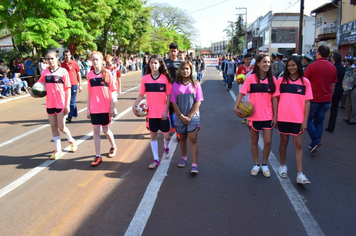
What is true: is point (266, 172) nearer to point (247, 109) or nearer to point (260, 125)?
point (260, 125)

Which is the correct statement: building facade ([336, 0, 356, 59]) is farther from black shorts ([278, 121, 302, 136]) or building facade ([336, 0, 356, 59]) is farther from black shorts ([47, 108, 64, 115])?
black shorts ([47, 108, 64, 115])

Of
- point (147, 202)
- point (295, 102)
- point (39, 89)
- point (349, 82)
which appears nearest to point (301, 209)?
point (295, 102)

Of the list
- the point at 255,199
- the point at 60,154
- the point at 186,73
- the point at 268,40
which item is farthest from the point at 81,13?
the point at 268,40

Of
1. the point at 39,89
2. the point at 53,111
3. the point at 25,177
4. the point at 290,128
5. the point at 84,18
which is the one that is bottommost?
the point at 25,177

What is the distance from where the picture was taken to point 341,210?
11.6 feet

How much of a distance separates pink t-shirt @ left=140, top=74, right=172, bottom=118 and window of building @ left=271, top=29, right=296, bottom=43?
54049mm

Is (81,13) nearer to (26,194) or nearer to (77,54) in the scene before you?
(77,54)

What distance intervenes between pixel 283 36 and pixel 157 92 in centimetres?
5518

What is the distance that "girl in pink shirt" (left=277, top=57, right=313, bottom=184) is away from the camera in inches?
164

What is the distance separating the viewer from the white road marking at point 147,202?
126 inches

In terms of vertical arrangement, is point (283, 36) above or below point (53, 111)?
above

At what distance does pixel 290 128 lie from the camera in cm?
427

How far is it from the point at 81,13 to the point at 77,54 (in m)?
5.04

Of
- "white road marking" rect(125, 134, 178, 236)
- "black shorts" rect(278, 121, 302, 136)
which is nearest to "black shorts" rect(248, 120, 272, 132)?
"black shorts" rect(278, 121, 302, 136)
